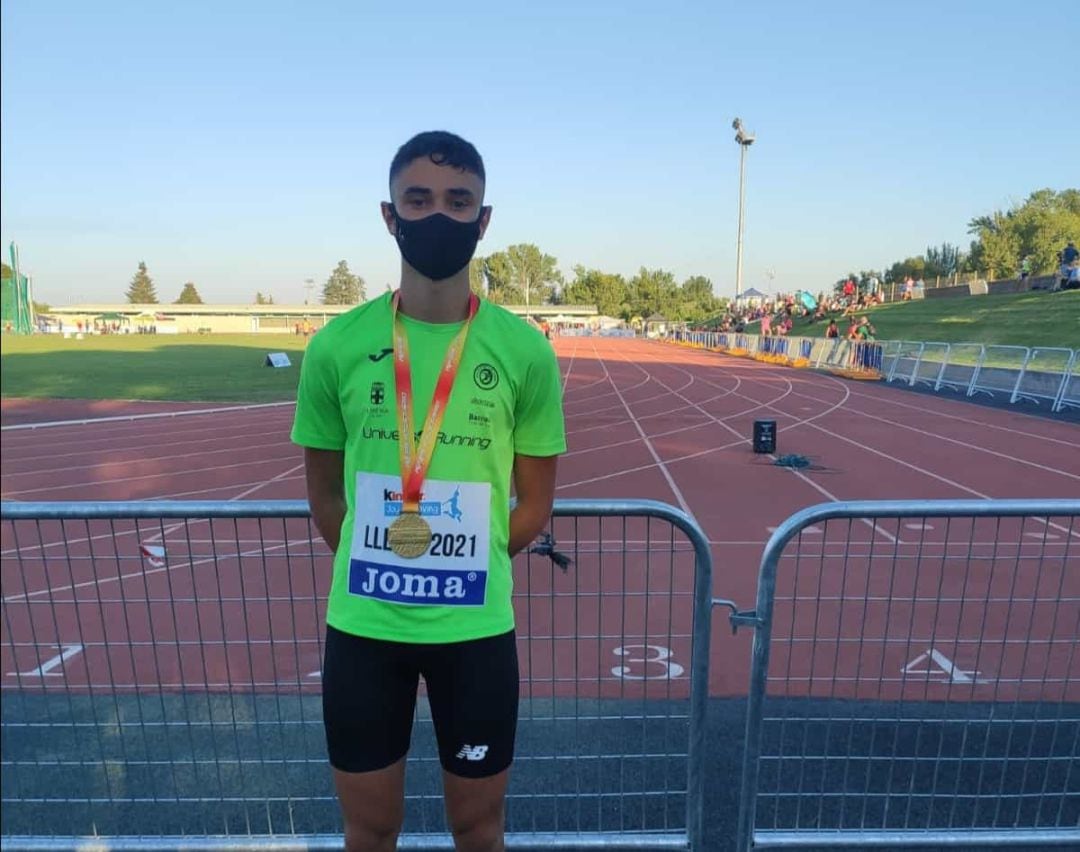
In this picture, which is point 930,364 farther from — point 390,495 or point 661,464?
point 390,495

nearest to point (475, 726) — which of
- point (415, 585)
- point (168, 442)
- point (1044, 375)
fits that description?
point (415, 585)

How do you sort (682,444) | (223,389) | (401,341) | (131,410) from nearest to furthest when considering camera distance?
(401,341) < (682,444) < (131,410) < (223,389)

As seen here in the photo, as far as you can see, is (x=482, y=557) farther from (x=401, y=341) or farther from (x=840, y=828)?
(x=840, y=828)

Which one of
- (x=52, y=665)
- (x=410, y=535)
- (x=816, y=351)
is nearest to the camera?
(x=410, y=535)

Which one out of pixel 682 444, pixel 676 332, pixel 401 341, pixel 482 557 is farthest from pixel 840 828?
pixel 676 332

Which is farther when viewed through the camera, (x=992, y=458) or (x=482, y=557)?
(x=992, y=458)

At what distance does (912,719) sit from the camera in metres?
3.16

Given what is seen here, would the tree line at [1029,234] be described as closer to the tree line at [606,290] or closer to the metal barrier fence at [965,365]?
the metal barrier fence at [965,365]

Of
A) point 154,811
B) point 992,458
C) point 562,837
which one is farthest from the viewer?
point 992,458

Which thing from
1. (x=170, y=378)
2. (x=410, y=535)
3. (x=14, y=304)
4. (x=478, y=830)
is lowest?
(x=170, y=378)

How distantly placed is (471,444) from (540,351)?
0.27m

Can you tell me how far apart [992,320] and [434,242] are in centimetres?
2459

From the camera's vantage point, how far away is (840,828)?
258cm

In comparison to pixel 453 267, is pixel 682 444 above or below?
below
